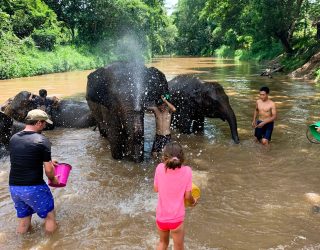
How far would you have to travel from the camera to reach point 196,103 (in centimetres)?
918

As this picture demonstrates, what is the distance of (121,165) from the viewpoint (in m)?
6.95

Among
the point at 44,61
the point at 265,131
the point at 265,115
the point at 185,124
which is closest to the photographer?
the point at 265,115

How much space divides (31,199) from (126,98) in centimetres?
275

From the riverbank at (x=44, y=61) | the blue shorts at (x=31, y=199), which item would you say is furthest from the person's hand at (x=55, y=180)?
the riverbank at (x=44, y=61)

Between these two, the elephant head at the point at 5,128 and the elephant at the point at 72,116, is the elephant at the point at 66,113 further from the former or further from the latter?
the elephant head at the point at 5,128

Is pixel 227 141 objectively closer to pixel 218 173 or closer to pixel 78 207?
pixel 218 173

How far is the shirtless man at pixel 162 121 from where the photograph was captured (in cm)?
709

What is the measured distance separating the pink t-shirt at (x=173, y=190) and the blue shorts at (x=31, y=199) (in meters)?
1.51

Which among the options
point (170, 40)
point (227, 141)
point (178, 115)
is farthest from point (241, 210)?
point (170, 40)

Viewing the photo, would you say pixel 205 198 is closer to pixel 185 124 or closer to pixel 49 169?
pixel 49 169

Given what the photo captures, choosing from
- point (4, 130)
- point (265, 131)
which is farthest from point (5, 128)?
point (265, 131)

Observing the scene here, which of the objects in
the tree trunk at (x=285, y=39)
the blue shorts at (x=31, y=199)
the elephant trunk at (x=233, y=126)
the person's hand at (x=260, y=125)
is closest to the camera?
the blue shorts at (x=31, y=199)

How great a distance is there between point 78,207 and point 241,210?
2.16m

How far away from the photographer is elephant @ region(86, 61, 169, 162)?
6352mm
